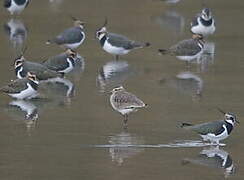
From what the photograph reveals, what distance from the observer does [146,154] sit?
10930 mm

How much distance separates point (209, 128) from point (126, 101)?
4.43ft

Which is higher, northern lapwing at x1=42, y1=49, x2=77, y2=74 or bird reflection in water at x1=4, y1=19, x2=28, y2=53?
northern lapwing at x1=42, y1=49, x2=77, y2=74

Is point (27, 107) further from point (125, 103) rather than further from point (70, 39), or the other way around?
point (70, 39)

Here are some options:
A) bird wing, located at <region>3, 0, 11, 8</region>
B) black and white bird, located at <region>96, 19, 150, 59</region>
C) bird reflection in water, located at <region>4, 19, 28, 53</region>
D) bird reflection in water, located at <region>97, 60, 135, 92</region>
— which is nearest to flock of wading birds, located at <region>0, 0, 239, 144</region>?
black and white bird, located at <region>96, 19, 150, 59</region>

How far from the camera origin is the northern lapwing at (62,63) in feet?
51.3

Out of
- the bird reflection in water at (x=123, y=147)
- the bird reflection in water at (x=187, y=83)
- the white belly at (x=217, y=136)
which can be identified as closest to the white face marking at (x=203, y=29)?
the bird reflection in water at (x=187, y=83)

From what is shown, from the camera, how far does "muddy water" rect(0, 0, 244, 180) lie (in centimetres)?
1041

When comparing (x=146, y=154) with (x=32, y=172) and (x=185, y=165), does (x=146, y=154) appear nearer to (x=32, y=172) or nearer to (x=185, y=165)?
(x=185, y=165)

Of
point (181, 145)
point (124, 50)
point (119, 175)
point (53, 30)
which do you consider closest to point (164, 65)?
point (124, 50)

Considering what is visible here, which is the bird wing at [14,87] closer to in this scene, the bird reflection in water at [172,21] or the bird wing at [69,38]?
the bird wing at [69,38]

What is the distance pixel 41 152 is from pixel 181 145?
5.50ft

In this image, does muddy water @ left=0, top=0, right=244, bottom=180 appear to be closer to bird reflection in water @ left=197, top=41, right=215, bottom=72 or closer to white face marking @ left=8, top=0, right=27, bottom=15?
bird reflection in water @ left=197, top=41, right=215, bottom=72

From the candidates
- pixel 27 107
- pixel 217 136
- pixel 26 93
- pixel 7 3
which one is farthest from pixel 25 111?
pixel 7 3

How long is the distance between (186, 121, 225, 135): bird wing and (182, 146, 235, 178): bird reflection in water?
214mm
